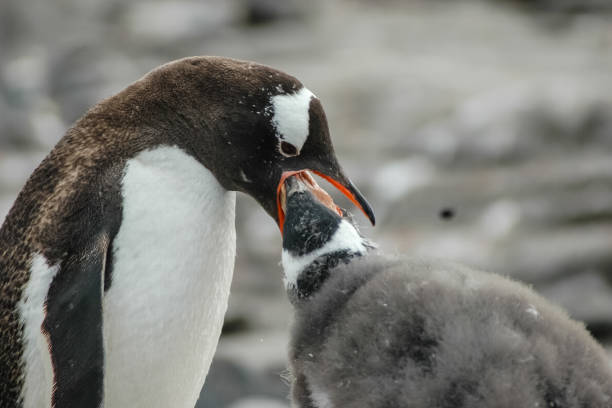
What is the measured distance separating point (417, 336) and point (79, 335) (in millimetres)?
784

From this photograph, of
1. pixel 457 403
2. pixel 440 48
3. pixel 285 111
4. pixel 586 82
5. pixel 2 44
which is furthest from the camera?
pixel 2 44

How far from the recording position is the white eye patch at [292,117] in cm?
214

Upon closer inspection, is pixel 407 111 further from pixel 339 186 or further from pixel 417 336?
pixel 417 336

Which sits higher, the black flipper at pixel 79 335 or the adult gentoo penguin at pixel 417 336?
the adult gentoo penguin at pixel 417 336

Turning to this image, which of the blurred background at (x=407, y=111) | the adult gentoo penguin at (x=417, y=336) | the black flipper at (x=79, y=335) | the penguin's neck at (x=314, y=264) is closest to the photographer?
the adult gentoo penguin at (x=417, y=336)

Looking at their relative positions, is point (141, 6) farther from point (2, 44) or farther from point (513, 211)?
point (513, 211)

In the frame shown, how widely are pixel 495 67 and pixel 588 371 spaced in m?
6.48

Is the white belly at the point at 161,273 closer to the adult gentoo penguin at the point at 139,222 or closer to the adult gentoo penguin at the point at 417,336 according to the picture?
the adult gentoo penguin at the point at 139,222

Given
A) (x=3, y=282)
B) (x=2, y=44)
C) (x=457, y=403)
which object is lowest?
(x=2, y=44)

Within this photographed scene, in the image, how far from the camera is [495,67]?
783 centimetres

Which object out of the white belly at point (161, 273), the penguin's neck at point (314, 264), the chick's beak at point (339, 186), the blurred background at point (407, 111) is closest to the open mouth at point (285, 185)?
the chick's beak at point (339, 186)

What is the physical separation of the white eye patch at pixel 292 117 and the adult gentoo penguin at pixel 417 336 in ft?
0.91

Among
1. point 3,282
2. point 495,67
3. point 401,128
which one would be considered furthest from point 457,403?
point 495,67

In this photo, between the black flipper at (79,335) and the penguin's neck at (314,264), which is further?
the black flipper at (79,335)
